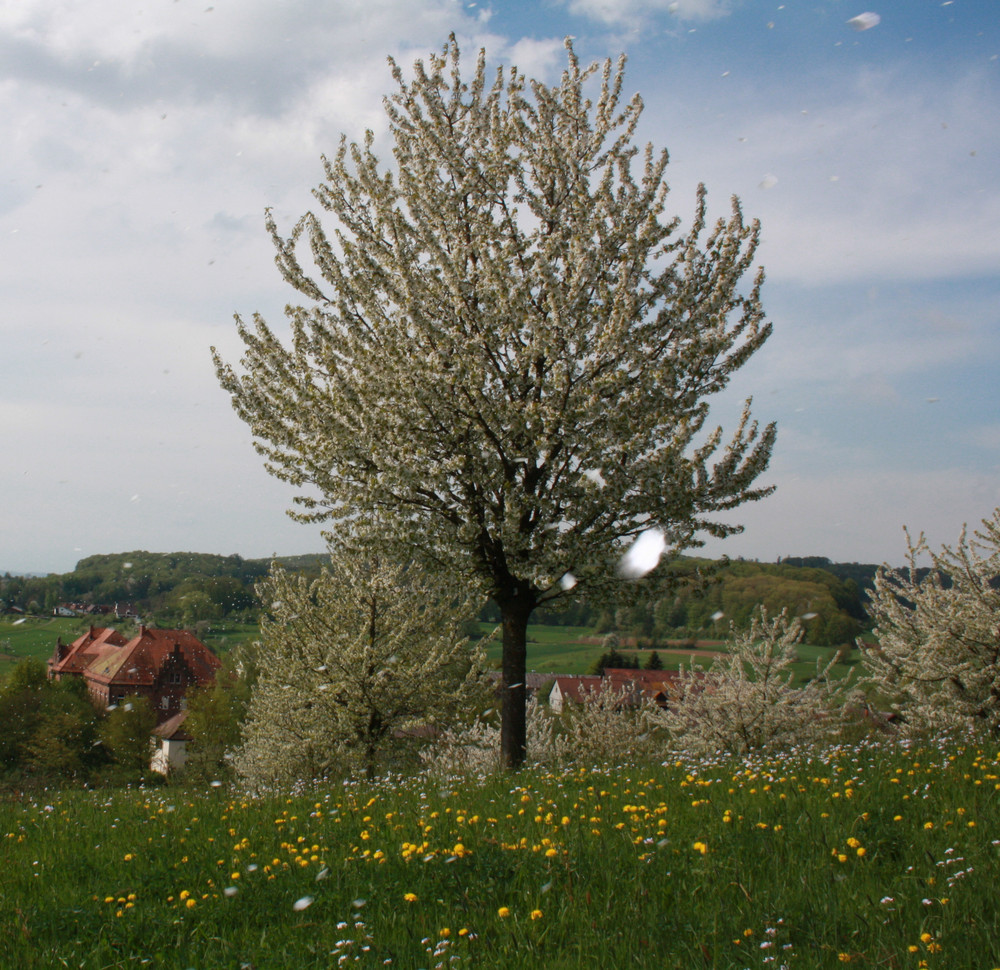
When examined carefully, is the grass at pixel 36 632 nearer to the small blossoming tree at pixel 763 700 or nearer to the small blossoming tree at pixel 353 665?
the small blossoming tree at pixel 353 665

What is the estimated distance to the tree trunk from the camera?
1062cm

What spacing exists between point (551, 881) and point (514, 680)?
6462mm

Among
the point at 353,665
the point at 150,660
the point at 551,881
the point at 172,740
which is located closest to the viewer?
the point at 551,881

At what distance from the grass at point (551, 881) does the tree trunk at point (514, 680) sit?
146 inches

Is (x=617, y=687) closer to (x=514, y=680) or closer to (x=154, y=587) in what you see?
(x=514, y=680)

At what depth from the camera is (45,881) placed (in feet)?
16.9

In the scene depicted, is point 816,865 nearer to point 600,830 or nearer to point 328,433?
point 600,830

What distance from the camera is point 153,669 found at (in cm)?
7719

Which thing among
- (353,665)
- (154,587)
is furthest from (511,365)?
(154,587)

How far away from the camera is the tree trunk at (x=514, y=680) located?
10.6 metres

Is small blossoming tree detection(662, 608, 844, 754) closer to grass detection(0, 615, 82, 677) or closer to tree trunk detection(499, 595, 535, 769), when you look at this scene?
tree trunk detection(499, 595, 535, 769)

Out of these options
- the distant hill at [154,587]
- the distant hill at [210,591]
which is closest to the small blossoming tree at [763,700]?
the distant hill at [210,591]

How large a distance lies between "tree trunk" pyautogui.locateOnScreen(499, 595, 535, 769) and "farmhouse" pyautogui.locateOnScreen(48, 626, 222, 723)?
71.5m

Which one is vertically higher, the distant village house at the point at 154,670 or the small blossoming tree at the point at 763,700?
the small blossoming tree at the point at 763,700
